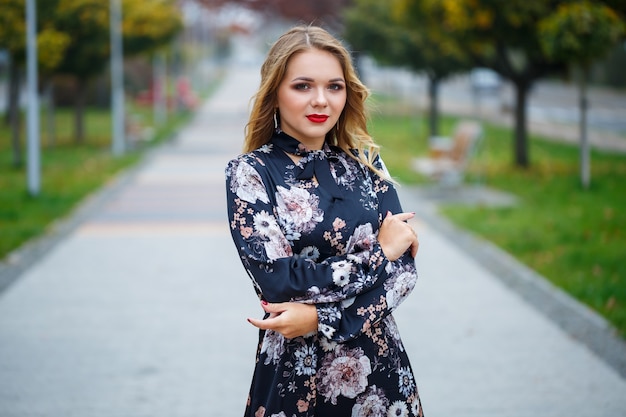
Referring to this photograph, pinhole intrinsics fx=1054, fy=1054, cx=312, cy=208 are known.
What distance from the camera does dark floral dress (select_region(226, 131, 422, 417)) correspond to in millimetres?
2949

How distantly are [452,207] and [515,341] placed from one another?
7123 millimetres

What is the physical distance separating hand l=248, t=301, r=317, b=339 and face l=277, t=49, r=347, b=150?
54 cm

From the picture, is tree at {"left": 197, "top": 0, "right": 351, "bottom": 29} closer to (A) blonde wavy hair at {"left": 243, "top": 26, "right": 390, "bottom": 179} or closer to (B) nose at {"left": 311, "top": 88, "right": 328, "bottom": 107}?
(A) blonde wavy hair at {"left": 243, "top": 26, "right": 390, "bottom": 179}

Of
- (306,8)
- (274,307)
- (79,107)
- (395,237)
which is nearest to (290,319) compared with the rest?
(274,307)

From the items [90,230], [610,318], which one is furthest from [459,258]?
[90,230]

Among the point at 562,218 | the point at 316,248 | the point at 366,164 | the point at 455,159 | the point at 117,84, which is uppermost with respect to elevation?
the point at 366,164

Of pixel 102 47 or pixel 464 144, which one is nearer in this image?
pixel 464 144

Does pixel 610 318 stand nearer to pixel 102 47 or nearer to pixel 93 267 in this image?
pixel 93 267

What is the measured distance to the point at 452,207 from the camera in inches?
557

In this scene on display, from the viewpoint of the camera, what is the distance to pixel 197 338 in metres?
7.23

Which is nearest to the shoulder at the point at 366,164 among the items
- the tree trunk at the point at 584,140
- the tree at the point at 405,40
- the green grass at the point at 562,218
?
the green grass at the point at 562,218

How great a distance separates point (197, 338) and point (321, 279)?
4.43m

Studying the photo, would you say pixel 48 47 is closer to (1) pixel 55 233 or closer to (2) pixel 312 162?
(1) pixel 55 233

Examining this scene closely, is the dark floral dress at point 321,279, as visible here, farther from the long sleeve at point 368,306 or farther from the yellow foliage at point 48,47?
the yellow foliage at point 48,47
